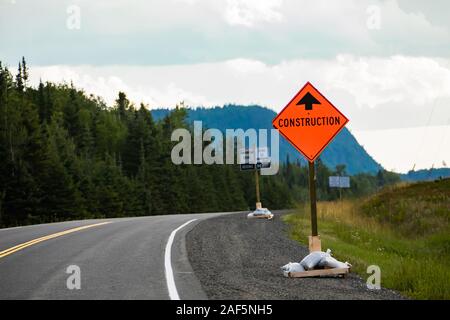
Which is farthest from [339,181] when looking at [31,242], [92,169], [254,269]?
[92,169]

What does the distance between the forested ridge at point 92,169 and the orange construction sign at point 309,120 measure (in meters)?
26.7

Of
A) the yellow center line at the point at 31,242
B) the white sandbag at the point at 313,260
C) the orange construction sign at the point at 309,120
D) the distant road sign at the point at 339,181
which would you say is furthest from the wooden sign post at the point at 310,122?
the distant road sign at the point at 339,181

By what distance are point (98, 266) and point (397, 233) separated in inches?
635

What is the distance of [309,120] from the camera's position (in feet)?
41.0

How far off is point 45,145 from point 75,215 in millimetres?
6799

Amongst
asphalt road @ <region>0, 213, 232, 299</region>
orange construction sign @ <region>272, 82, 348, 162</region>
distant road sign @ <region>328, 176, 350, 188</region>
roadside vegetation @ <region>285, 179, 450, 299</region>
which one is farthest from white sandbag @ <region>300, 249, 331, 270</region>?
distant road sign @ <region>328, 176, 350, 188</region>

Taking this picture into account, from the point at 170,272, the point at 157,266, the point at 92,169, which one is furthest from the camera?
the point at 92,169

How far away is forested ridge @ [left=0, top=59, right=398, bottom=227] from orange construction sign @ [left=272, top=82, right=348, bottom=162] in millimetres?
26742

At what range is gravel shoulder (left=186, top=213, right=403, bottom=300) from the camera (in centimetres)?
962

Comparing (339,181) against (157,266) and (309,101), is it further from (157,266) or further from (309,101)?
(157,266)

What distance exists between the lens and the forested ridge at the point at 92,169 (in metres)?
51.4

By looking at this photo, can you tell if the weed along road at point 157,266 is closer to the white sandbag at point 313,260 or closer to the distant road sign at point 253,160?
the white sandbag at point 313,260

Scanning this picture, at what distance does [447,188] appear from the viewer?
3067 cm
